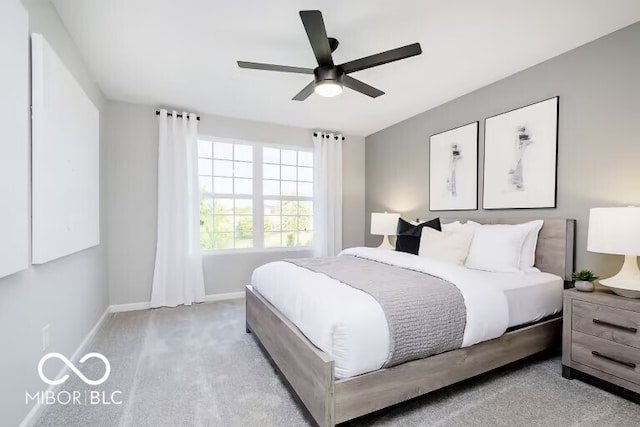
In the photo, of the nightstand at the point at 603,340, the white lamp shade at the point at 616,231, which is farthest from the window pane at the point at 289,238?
the white lamp shade at the point at 616,231

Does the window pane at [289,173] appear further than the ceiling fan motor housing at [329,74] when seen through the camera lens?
Yes

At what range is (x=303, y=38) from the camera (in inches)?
89.0

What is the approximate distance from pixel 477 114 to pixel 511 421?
275cm

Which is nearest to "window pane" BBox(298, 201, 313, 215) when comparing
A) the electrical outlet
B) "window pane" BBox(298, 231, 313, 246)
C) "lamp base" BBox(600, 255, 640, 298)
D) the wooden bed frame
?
"window pane" BBox(298, 231, 313, 246)

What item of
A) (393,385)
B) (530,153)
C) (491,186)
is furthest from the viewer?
(491,186)

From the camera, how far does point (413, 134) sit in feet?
13.4

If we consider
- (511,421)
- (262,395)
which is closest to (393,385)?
(511,421)

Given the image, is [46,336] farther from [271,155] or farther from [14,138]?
[271,155]

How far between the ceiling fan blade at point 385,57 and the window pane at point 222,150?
2529 mm

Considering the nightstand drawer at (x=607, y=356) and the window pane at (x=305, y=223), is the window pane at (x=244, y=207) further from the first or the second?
the nightstand drawer at (x=607, y=356)

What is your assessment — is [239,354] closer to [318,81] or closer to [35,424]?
[35,424]

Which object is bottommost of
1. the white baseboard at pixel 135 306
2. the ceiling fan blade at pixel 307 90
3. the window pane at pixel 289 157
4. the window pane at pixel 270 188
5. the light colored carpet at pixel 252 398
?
the white baseboard at pixel 135 306

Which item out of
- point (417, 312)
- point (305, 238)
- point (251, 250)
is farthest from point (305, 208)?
point (417, 312)

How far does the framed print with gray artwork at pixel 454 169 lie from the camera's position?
3.26 metres
